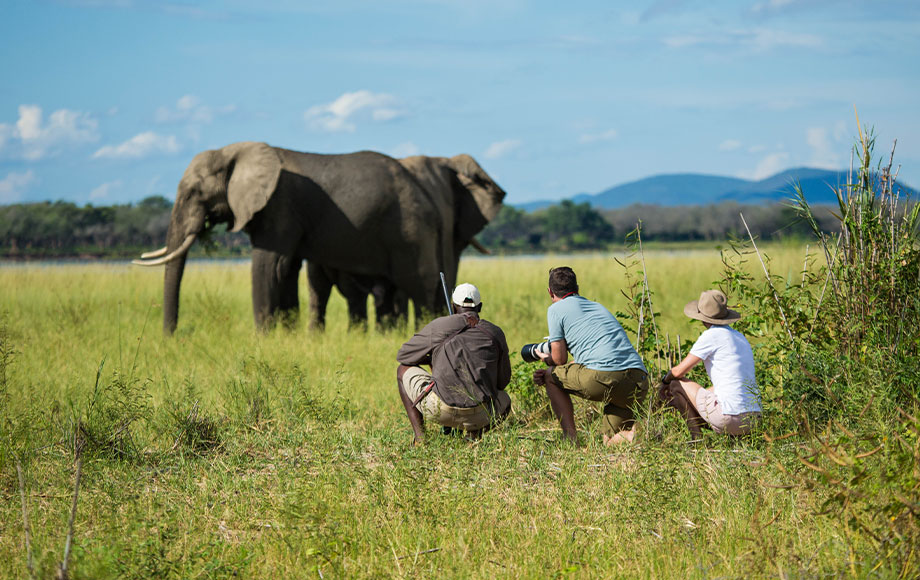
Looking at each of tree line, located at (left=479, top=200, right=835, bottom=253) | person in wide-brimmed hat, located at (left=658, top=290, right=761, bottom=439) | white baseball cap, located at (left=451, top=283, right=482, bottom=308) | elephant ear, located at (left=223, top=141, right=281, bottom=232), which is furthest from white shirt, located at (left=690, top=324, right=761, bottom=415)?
tree line, located at (left=479, top=200, right=835, bottom=253)

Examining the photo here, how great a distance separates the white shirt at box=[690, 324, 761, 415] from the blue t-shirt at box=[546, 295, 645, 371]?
1.47 ft

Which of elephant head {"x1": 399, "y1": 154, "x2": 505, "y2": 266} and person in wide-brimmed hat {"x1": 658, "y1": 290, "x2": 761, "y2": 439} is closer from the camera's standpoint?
person in wide-brimmed hat {"x1": 658, "y1": 290, "x2": 761, "y2": 439}

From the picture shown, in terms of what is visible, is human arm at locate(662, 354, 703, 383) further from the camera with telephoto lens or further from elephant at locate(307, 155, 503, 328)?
elephant at locate(307, 155, 503, 328)

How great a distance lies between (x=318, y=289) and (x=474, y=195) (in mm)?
2717

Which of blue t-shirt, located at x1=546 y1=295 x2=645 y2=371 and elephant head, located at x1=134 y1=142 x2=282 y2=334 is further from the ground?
elephant head, located at x1=134 y1=142 x2=282 y2=334

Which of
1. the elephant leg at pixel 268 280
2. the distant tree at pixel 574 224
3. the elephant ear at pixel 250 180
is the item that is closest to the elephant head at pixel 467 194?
the elephant ear at pixel 250 180

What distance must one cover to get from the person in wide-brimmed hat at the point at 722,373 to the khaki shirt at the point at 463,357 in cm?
120

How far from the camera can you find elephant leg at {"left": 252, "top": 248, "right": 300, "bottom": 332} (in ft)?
39.3

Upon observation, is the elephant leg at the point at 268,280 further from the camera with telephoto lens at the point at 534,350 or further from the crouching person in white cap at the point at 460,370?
the camera with telephoto lens at the point at 534,350

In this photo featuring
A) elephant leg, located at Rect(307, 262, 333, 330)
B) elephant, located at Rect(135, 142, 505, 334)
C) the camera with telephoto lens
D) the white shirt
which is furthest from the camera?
elephant leg, located at Rect(307, 262, 333, 330)

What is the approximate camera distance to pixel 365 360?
9500 millimetres

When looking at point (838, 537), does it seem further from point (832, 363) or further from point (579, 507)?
point (832, 363)

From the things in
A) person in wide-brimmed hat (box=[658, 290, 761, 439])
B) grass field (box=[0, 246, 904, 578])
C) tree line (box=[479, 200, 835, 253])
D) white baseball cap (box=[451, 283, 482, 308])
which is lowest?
grass field (box=[0, 246, 904, 578])

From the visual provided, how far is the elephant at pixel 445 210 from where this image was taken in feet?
44.0
